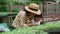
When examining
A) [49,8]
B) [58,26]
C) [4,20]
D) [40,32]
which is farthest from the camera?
[49,8]

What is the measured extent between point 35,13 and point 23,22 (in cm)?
27

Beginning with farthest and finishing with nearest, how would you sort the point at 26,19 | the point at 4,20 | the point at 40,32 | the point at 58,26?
the point at 4,20
the point at 26,19
the point at 58,26
the point at 40,32

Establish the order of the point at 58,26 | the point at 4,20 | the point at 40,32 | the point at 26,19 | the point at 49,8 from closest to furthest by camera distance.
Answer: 1. the point at 40,32
2. the point at 58,26
3. the point at 26,19
4. the point at 4,20
5. the point at 49,8

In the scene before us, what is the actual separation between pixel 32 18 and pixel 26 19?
0.46 ft

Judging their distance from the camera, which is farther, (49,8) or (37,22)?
(49,8)

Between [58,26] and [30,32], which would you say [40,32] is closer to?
[30,32]

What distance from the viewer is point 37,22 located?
134 inches

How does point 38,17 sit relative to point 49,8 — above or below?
above

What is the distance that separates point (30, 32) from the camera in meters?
2.15

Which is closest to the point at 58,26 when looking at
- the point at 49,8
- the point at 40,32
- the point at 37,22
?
the point at 40,32

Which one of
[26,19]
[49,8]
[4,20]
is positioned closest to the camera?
[26,19]

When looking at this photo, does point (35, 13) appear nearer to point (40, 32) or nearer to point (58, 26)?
point (58, 26)

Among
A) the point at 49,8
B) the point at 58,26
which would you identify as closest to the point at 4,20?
the point at 58,26

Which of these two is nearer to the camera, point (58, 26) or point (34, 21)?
point (58, 26)
